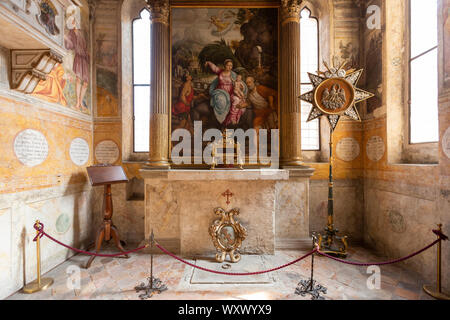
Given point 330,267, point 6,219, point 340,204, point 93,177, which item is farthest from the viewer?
point 340,204

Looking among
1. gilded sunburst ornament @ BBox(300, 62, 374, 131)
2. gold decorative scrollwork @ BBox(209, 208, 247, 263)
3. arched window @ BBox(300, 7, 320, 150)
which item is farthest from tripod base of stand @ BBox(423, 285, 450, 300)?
arched window @ BBox(300, 7, 320, 150)

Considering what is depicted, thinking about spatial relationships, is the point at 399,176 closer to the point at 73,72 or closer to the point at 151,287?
the point at 151,287

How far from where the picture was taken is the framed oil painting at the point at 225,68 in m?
5.32

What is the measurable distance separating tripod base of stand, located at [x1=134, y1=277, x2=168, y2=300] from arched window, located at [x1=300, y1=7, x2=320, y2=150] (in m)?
A: 4.71

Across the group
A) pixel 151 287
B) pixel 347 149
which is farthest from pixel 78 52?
pixel 347 149

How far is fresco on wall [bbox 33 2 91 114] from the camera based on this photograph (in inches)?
168

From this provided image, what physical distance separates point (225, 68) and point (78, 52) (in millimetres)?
3483

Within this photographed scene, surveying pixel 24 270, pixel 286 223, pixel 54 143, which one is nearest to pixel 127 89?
pixel 54 143

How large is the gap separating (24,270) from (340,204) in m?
6.62

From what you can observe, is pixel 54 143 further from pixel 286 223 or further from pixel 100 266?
pixel 286 223

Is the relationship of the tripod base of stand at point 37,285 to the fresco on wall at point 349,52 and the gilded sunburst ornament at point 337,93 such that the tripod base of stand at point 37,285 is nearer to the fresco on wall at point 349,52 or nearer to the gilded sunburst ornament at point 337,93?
the gilded sunburst ornament at point 337,93

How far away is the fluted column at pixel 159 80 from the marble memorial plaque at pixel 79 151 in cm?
164

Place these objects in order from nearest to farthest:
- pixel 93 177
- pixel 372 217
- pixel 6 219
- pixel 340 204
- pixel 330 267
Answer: pixel 6 219
pixel 330 267
pixel 93 177
pixel 372 217
pixel 340 204

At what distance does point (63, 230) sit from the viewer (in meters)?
4.46
